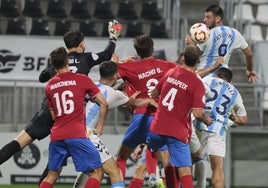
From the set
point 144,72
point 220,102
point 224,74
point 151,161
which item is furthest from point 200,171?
point 144,72

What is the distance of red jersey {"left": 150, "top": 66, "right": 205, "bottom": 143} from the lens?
12.4 meters

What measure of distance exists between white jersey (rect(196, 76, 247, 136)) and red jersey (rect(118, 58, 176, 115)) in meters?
0.72

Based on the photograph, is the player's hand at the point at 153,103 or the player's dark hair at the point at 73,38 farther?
the player's hand at the point at 153,103

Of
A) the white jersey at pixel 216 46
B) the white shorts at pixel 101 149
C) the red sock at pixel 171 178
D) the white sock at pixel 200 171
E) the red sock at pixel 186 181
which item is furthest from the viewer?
the white jersey at pixel 216 46

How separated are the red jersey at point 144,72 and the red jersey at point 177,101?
887 mm

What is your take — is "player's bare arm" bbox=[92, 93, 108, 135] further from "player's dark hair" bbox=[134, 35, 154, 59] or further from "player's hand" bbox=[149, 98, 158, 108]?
"player's dark hair" bbox=[134, 35, 154, 59]

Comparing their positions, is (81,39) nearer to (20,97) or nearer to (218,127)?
(218,127)

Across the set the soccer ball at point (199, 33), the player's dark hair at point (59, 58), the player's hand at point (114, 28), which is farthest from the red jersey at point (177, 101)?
the soccer ball at point (199, 33)

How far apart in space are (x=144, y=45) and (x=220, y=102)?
1.36 metres

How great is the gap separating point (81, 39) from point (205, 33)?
195 centimetres

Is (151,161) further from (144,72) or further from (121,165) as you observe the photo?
(144,72)

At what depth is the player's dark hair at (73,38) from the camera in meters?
13.0

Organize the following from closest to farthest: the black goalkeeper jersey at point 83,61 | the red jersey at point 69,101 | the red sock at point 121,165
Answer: the red jersey at point 69,101 → the black goalkeeper jersey at point 83,61 → the red sock at point 121,165

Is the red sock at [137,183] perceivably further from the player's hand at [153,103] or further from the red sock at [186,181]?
the red sock at [186,181]
